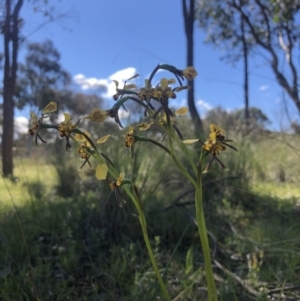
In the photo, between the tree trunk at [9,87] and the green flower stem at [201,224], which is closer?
the green flower stem at [201,224]

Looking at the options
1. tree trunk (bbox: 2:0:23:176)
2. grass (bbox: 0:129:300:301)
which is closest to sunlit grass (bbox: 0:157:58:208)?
grass (bbox: 0:129:300:301)

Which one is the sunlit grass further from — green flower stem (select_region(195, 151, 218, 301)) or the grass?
green flower stem (select_region(195, 151, 218, 301))

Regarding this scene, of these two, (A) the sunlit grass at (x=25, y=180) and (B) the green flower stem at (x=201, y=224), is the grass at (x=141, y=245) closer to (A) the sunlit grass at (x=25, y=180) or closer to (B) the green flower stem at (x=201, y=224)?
(A) the sunlit grass at (x=25, y=180)

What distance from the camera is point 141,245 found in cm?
204

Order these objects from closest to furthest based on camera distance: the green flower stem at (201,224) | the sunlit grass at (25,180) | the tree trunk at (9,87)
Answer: the green flower stem at (201,224) < the sunlit grass at (25,180) < the tree trunk at (9,87)

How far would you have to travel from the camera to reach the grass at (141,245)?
1512 millimetres

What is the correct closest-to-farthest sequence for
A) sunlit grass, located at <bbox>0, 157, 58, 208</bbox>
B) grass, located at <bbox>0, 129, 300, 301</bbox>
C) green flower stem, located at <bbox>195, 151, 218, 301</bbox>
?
green flower stem, located at <bbox>195, 151, 218, 301</bbox>
grass, located at <bbox>0, 129, 300, 301</bbox>
sunlit grass, located at <bbox>0, 157, 58, 208</bbox>

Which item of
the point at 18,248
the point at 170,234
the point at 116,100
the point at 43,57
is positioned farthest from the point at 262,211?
the point at 43,57

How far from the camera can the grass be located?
151 cm

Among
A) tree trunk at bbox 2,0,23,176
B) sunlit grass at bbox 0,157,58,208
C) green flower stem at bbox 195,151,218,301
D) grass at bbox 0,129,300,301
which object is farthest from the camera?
tree trunk at bbox 2,0,23,176

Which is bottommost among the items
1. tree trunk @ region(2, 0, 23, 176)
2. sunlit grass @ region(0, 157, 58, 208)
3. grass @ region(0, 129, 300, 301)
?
grass @ region(0, 129, 300, 301)

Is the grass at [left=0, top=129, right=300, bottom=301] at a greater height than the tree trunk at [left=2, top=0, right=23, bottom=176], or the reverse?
the tree trunk at [left=2, top=0, right=23, bottom=176]

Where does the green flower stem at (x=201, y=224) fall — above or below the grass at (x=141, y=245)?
above

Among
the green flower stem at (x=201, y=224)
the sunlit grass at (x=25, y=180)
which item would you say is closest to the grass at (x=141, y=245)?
the sunlit grass at (x=25, y=180)
